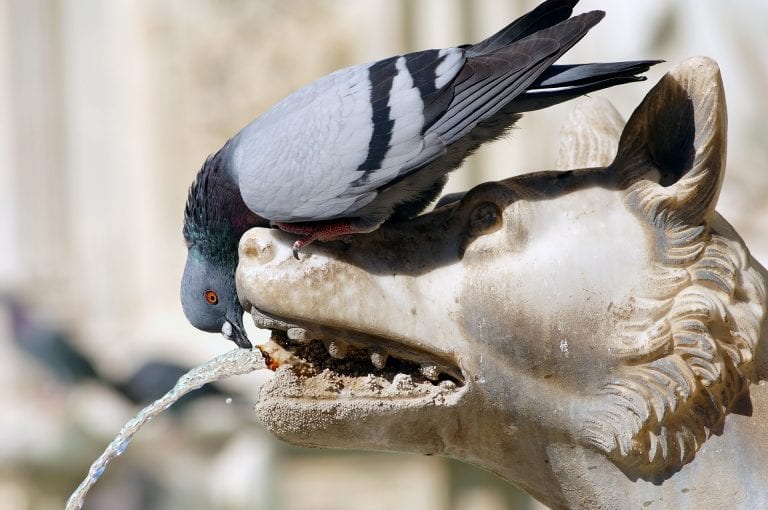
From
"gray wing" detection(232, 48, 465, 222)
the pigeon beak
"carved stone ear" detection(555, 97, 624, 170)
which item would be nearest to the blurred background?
the pigeon beak

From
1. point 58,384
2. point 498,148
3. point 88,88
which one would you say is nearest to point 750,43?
point 498,148

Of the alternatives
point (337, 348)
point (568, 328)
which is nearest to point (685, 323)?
point (568, 328)

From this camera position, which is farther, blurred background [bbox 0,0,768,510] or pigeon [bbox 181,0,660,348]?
blurred background [bbox 0,0,768,510]

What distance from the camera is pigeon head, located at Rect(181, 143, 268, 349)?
194 cm

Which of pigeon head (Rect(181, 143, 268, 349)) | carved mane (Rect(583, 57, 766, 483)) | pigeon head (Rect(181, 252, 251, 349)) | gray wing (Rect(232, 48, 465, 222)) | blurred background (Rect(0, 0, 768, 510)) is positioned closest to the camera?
carved mane (Rect(583, 57, 766, 483))

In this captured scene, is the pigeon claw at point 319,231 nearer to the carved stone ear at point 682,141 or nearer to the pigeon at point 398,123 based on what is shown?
the pigeon at point 398,123

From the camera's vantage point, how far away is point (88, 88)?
5.68 metres

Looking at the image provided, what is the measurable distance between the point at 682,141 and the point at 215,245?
2.77ft

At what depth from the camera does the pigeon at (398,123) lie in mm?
1681

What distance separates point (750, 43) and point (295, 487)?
2.39 metres

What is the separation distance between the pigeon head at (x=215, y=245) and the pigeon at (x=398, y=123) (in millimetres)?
91

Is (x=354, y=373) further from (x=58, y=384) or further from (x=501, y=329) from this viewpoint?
(x=58, y=384)

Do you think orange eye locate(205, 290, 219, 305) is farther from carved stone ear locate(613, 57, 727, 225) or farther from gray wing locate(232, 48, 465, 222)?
carved stone ear locate(613, 57, 727, 225)

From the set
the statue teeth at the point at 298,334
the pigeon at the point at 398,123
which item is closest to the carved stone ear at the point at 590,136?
the pigeon at the point at 398,123
